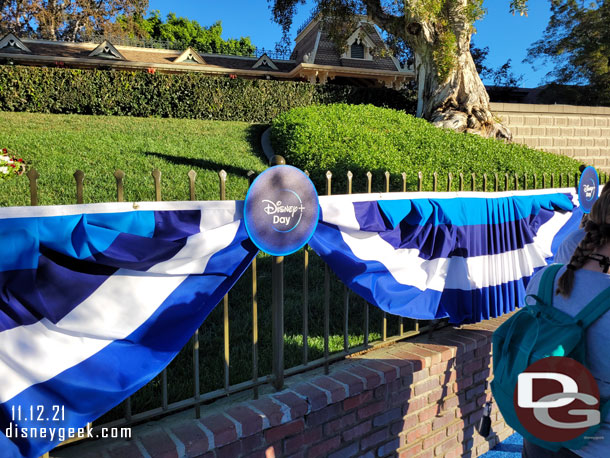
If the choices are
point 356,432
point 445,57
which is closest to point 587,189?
point 356,432

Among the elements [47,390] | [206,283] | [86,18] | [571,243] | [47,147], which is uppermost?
[86,18]

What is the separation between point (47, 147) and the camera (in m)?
9.12

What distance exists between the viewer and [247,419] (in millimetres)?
2377

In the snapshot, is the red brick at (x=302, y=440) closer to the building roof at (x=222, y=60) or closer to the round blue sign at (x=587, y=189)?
the round blue sign at (x=587, y=189)

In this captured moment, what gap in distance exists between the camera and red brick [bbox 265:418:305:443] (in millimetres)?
2470

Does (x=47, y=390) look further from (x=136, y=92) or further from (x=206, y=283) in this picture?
(x=136, y=92)

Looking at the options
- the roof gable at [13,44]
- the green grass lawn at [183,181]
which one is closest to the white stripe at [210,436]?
the green grass lawn at [183,181]

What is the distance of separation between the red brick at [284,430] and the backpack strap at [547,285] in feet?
4.98

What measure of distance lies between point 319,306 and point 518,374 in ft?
9.41

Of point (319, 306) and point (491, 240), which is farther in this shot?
point (319, 306)

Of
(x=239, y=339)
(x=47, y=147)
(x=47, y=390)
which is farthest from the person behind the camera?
(x=47, y=147)

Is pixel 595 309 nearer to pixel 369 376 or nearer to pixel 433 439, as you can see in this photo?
pixel 369 376

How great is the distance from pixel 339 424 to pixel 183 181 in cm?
581

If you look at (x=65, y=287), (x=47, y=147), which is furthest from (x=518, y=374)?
(x=47, y=147)
